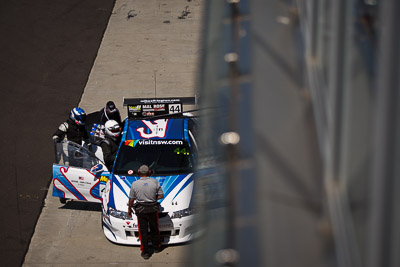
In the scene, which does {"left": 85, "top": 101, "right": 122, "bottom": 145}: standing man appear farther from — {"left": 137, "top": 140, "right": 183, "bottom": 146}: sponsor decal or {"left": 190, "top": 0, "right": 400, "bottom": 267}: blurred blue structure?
{"left": 190, "top": 0, "right": 400, "bottom": 267}: blurred blue structure

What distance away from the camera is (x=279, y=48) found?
3.05 meters

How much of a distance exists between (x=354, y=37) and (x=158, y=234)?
27.5 feet

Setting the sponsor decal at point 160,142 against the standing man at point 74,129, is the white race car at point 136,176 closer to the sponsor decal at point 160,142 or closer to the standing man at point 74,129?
the sponsor decal at point 160,142

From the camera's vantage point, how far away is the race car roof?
11.6m

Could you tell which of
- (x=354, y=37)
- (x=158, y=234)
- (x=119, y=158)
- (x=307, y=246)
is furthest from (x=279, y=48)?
(x=119, y=158)

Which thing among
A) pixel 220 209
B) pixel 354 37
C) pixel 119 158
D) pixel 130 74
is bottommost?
pixel 130 74

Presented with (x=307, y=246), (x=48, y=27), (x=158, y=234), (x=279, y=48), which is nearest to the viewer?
(x=307, y=246)

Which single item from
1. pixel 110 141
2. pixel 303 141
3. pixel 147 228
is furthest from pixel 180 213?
pixel 303 141

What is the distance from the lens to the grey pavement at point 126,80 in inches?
406

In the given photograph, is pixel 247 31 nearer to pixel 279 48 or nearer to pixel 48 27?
pixel 279 48

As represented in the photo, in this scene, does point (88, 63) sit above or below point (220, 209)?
below

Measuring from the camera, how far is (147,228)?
10062 millimetres

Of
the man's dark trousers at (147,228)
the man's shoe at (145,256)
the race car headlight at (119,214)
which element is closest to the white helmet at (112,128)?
the race car headlight at (119,214)

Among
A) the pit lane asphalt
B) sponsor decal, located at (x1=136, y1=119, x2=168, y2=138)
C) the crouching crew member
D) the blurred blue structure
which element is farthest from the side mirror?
the blurred blue structure
